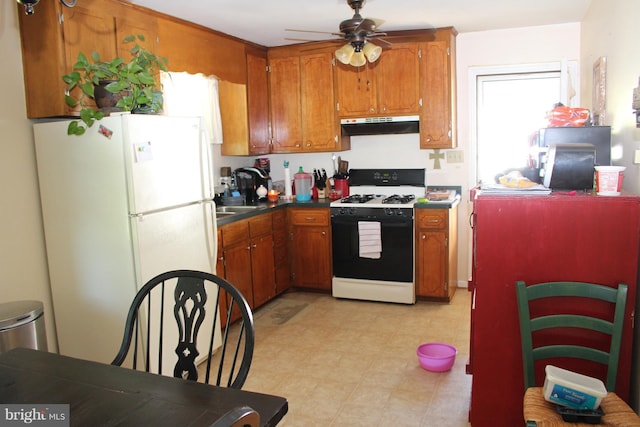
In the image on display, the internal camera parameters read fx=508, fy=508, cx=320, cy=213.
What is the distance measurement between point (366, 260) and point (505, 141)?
5.69ft

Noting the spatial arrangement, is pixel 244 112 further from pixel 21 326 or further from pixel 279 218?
pixel 21 326

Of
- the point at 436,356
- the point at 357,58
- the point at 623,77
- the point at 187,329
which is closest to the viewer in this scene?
the point at 187,329

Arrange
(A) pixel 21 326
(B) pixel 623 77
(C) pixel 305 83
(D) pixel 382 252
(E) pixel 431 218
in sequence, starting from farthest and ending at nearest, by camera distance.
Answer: (C) pixel 305 83 < (D) pixel 382 252 < (E) pixel 431 218 < (B) pixel 623 77 < (A) pixel 21 326

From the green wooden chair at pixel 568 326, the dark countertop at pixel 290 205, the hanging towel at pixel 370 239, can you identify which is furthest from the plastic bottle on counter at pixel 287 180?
the green wooden chair at pixel 568 326

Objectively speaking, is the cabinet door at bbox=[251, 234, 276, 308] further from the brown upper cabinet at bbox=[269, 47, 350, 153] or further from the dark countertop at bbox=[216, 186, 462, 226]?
the brown upper cabinet at bbox=[269, 47, 350, 153]

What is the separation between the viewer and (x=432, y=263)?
174 inches

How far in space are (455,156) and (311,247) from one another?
1.62 metres

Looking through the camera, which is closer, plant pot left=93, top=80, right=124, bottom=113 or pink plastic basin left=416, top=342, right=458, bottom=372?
plant pot left=93, top=80, right=124, bottom=113

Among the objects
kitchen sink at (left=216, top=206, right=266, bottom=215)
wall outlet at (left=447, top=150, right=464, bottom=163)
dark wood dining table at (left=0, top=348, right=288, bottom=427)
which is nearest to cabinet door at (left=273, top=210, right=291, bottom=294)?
kitchen sink at (left=216, top=206, right=266, bottom=215)

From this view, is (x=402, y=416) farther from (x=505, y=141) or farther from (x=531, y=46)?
(x=531, y=46)

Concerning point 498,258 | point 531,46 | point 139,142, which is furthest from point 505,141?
point 139,142

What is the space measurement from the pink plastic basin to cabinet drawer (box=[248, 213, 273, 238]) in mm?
1680

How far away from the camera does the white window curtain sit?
3822 mm

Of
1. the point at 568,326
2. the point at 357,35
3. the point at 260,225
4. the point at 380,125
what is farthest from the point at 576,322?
the point at 380,125
